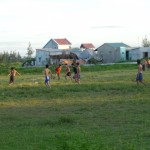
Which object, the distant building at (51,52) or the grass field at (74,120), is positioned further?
the distant building at (51,52)

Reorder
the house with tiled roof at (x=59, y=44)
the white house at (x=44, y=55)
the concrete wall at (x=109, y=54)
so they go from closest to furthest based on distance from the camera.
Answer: the white house at (x=44, y=55), the concrete wall at (x=109, y=54), the house with tiled roof at (x=59, y=44)

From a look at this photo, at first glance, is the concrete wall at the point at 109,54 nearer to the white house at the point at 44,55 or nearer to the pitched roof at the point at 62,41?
the white house at the point at 44,55

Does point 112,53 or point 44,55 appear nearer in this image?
point 112,53

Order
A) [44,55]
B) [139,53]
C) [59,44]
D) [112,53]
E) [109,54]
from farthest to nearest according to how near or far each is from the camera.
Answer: [59,44] < [44,55] < [109,54] < [112,53] < [139,53]

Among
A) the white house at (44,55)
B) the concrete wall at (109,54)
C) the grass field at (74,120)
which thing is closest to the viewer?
the grass field at (74,120)

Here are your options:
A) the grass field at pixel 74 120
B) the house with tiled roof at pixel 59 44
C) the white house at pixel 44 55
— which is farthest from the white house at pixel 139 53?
the grass field at pixel 74 120

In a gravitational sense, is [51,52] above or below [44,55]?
above

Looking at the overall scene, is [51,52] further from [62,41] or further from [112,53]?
[62,41]

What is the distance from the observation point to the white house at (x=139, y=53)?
8612 centimetres

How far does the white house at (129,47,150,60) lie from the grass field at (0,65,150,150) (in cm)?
6187

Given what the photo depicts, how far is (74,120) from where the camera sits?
13.8m

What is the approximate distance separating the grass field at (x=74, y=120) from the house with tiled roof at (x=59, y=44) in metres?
87.5

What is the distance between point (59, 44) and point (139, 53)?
30581mm

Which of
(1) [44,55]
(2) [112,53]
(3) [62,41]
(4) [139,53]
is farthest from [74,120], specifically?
(3) [62,41]
